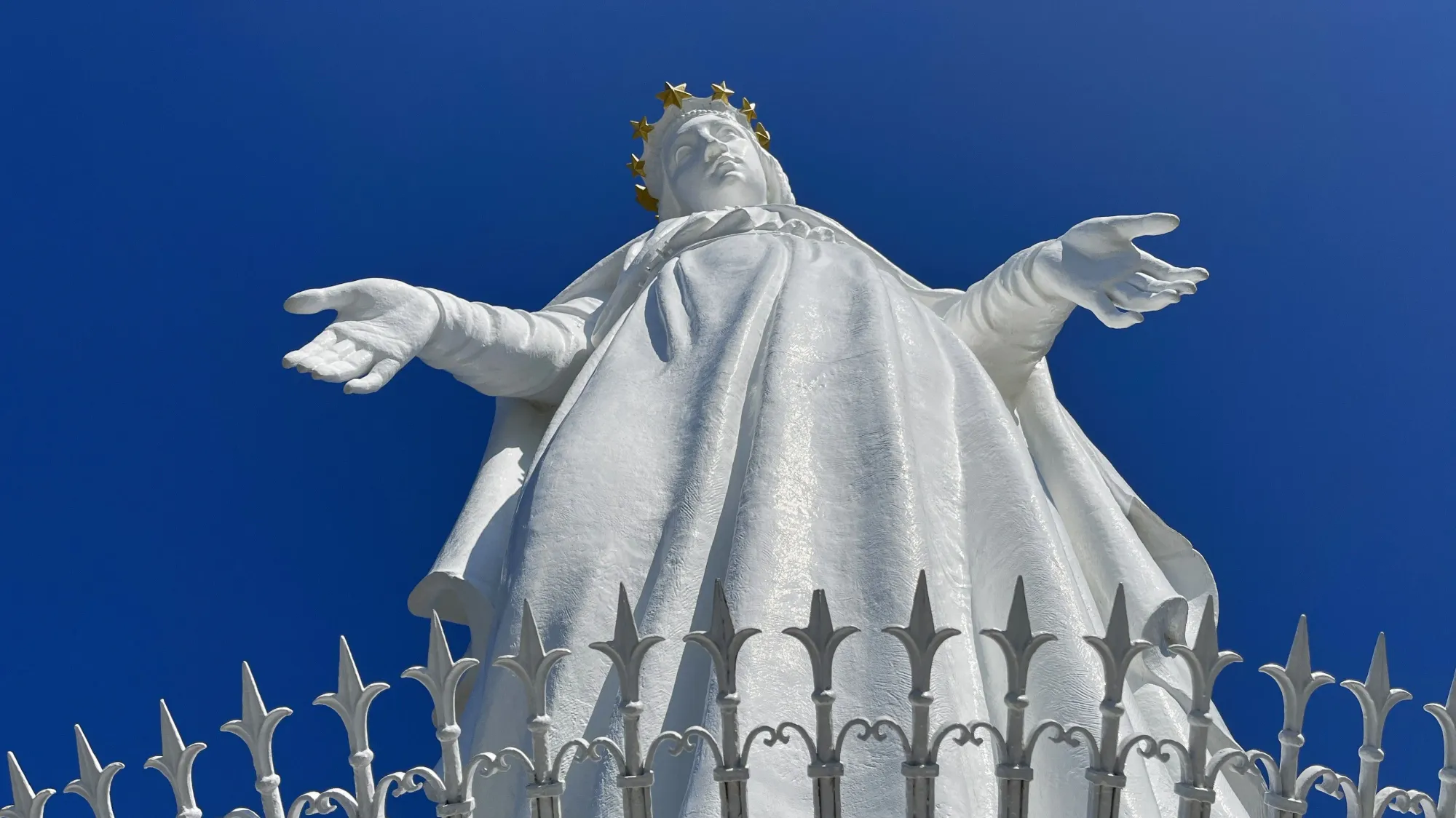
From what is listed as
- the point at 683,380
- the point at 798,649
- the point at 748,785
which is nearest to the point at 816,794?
the point at 748,785

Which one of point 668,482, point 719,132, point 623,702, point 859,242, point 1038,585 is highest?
point 719,132

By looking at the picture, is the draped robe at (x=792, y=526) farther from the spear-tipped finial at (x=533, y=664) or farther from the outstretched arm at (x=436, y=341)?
the spear-tipped finial at (x=533, y=664)

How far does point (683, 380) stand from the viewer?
5777 millimetres

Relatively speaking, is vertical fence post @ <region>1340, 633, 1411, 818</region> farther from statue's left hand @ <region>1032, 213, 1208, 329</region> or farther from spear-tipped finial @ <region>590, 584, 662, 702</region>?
statue's left hand @ <region>1032, 213, 1208, 329</region>

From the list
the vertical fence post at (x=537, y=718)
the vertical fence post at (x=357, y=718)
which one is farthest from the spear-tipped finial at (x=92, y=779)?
the vertical fence post at (x=537, y=718)

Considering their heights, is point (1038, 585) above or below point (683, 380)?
below

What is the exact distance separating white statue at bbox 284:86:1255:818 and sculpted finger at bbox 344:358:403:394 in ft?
0.06

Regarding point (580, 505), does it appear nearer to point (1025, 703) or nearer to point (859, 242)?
point (1025, 703)

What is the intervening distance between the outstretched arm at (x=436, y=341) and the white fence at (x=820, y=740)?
219cm

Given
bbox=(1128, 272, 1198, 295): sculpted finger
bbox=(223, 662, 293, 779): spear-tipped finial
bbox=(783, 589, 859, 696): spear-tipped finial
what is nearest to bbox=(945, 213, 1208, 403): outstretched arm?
bbox=(1128, 272, 1198, 295): sculpted finger

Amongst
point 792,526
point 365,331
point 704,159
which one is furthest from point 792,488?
point 704,159

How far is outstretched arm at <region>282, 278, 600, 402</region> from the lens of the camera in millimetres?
5684

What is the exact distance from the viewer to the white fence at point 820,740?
332cm

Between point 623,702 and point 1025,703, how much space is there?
962 mm
